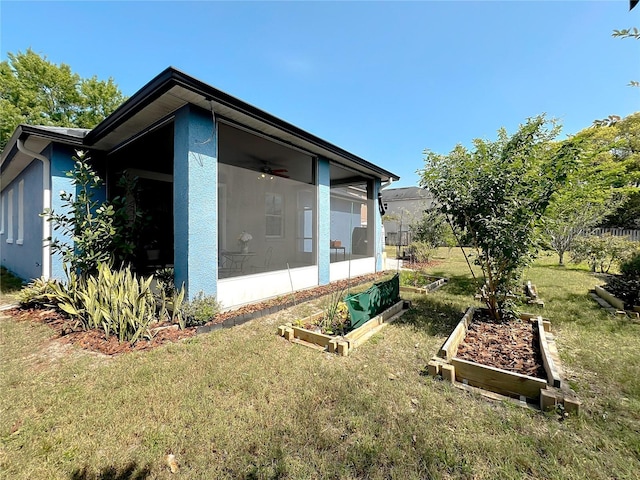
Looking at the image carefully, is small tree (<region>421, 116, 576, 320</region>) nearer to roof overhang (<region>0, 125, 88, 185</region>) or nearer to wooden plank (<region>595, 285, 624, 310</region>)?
wooden plank (<region>595, 285, 624, 310</region>)

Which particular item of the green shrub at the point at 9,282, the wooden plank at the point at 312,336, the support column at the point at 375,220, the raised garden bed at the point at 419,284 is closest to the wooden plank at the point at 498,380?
the wooden plank at the point at 312,336

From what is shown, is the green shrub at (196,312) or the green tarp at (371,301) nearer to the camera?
the green tarp at (371,301)

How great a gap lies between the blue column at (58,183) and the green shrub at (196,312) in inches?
147

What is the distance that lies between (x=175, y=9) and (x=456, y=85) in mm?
7679

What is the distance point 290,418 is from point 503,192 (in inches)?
152

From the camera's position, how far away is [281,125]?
16.4 ft

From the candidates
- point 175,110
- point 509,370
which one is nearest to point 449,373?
point 509,370

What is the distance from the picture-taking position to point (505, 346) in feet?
10.9

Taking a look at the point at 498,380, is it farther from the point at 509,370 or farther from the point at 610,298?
the point at 610,298

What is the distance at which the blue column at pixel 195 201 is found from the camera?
4.10 meters

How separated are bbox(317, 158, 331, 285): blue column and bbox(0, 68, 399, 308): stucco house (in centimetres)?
3

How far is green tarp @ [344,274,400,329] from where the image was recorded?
12.5ft

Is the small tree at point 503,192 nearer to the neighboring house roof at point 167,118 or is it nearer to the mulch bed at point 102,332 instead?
the neighboring house roof at point 167,118

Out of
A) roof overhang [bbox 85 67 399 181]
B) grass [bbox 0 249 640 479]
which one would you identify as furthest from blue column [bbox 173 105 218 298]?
grass [bbox 0 249 640 479]
